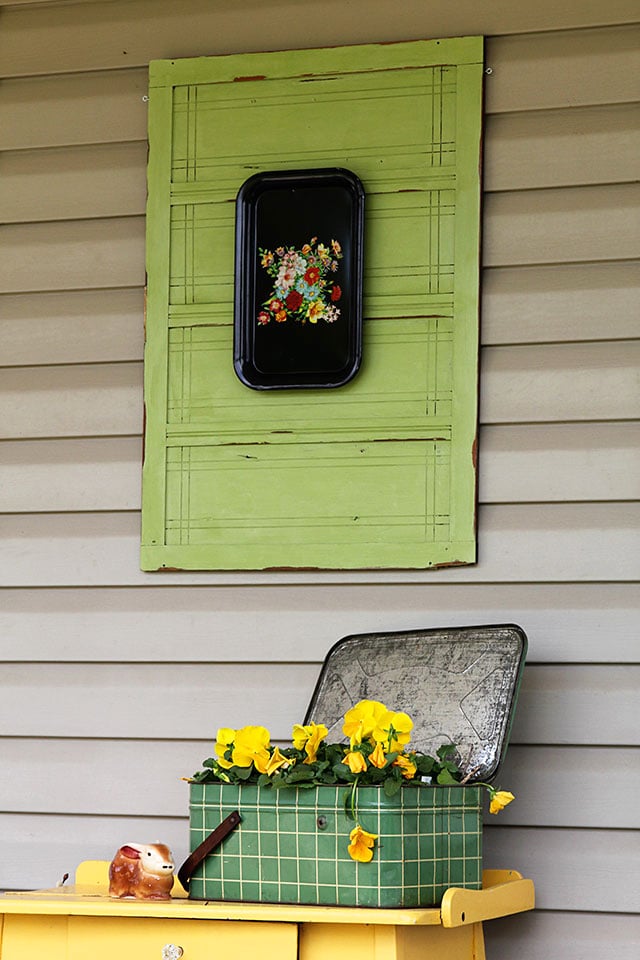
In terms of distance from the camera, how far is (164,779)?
2.43 m

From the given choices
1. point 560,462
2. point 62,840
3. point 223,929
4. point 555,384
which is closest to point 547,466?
point 560,462

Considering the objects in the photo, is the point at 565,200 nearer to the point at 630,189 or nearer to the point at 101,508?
the point at 630,189

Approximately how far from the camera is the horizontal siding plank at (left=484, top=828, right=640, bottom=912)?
223cm

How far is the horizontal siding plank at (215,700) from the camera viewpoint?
2.28 meters

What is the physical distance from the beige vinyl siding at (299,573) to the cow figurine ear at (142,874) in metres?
0.50

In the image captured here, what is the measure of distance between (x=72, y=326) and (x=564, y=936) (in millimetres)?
1427

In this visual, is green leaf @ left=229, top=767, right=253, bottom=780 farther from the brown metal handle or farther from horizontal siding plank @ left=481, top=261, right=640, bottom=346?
horizontal siding plank @ left=481, top=261, right=640, bottom=346

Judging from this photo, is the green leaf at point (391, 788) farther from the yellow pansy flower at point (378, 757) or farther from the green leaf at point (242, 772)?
the green leaf at point (242, 772)

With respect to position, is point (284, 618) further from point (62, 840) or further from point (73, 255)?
point (73, 255)

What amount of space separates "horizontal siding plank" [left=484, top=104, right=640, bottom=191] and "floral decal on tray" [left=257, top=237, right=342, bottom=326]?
324 mm

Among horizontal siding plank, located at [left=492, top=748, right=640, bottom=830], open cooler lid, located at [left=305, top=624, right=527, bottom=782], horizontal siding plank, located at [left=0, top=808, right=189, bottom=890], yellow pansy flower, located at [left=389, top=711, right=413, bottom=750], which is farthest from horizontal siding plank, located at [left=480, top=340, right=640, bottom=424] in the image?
horizontal siding plank, located at [left=0, top=808, right=189, bottom=890]

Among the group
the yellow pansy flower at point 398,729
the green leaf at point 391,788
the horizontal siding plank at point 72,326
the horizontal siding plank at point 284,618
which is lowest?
the green leaf at point 391,788

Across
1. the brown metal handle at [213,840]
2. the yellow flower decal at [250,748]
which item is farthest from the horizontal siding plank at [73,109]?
the brown metal handle at [213,840]

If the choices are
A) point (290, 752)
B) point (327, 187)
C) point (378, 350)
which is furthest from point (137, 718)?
point (327, 187)
